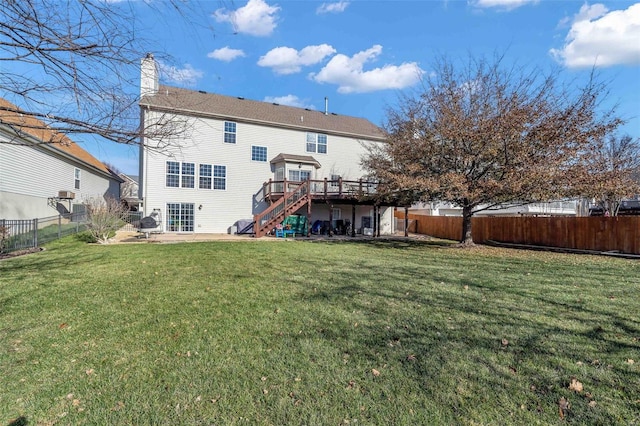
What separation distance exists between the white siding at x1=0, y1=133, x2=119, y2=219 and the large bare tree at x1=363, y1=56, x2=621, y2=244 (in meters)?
15.0

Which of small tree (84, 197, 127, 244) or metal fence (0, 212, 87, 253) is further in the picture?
small tree (84, 197, 127, 244)

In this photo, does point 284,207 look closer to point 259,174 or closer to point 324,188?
point 324,188

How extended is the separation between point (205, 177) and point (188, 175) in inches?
37.3

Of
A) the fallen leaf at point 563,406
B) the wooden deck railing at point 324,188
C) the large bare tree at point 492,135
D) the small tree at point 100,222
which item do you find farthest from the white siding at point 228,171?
the fallen leaf at point 563,406

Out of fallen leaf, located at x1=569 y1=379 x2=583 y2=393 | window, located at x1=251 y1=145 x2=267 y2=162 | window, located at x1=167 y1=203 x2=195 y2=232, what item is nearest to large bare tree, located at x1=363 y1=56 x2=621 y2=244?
window, located at x1=251 y1=145 x2=267 y2=162

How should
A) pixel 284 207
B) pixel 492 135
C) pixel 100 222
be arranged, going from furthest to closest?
pixel 284 207 → pixel 100 222 → pixel 492 135

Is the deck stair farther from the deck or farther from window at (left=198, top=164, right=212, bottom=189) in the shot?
window at (left=198, top=164, right=212, bottom=189)

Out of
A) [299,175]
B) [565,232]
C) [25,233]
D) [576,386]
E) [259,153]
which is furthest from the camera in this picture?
[259,153]

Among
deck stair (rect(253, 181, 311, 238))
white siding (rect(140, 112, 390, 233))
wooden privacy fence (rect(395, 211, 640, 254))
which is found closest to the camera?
wooden privacy fence (rect(395, 211, 640, 254))

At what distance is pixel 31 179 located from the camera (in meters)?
15.8

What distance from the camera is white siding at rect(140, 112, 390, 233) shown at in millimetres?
18484

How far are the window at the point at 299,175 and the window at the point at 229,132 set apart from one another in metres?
4.11

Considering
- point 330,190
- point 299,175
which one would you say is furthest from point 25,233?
point 330,190

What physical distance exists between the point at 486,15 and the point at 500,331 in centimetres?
1263
